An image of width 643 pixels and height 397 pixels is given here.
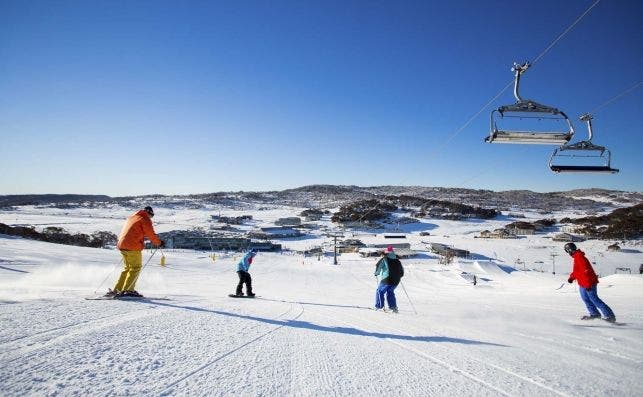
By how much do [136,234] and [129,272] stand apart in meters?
0.74

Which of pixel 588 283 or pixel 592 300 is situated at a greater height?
pixel 588 283

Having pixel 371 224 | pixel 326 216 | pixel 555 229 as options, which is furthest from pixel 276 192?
pixel 555 229

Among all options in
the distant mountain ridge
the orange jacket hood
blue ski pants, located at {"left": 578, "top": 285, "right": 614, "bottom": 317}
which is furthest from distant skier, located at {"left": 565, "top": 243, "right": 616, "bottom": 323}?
the distant mountain ridge

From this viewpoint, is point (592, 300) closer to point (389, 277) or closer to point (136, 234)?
point (389, 277)

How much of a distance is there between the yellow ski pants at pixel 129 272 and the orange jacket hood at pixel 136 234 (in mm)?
139

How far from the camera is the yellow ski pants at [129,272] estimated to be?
685cm

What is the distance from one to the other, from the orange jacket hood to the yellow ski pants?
14 centimetres

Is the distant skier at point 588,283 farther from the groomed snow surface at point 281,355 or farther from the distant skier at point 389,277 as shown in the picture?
the distant skier at point 389,277

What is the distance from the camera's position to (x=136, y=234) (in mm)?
6969

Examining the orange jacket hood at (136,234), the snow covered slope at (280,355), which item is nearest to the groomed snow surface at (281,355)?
the snow covered slope at (280,355)

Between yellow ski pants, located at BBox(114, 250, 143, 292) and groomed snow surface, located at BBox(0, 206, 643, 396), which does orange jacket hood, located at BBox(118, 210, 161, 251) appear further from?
groomed snow surface, located at BBox(0, 206, 643, 396)

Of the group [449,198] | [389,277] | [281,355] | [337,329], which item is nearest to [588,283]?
[389,277]

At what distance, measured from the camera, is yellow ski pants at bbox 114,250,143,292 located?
6848mm

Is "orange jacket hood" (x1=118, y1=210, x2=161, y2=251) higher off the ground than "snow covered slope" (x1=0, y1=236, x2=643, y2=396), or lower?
higher
